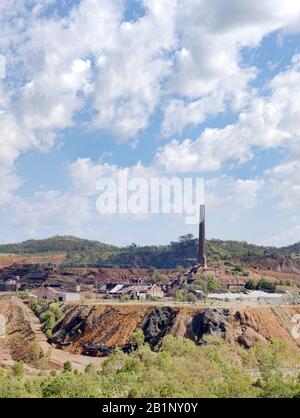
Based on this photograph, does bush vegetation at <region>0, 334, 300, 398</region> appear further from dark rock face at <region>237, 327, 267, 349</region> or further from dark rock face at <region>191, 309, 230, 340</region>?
dark rock face at <region>191, 309, 230, 340</region>

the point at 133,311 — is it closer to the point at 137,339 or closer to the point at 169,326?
the point at 169,326

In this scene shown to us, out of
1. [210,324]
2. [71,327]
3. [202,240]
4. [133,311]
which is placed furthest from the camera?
[202,240]

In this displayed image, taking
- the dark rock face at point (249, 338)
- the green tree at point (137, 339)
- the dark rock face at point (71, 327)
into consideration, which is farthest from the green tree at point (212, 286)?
the green tree at point (137, 339)

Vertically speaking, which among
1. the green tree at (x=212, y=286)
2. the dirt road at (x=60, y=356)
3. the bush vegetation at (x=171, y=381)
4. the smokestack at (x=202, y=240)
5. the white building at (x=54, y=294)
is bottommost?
the dirt road at (x=60, y=356)

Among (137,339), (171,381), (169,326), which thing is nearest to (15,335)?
(137,339)

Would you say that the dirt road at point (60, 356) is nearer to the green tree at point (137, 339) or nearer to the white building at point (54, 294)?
the green tree at point (137, 339)

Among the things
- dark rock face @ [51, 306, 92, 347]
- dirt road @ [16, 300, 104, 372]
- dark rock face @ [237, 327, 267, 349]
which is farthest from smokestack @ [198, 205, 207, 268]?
dark rock face @ [237, 327, 267, 349]
